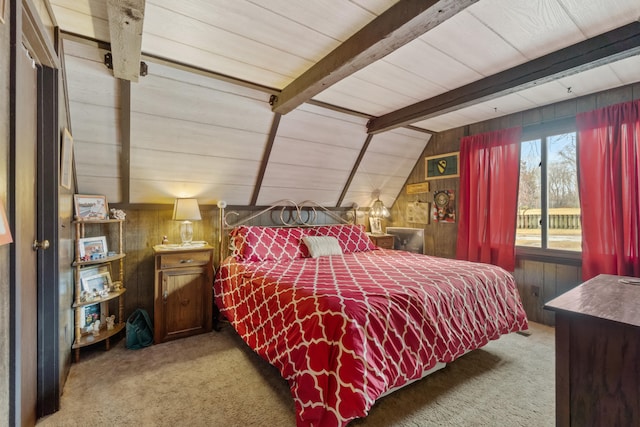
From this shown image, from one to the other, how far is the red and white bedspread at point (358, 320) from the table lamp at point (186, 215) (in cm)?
67

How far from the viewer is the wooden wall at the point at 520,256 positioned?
2.87 m

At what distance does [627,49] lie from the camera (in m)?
1.83

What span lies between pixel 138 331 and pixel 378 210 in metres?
3.34

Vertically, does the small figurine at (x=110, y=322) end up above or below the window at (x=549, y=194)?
below

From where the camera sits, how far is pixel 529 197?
339cm

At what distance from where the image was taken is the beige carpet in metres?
1.68

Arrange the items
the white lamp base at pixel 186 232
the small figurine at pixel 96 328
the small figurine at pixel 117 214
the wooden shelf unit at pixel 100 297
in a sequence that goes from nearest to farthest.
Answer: the wooden shelf unit at pixel 100 297 < the small figurine at pixel 96 328 < the small figurine at pixel 117 214 < the white lamp base at pixel 186 232

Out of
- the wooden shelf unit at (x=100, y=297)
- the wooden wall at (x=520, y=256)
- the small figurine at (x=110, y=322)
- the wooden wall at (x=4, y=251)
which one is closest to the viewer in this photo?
the wooden wall at (x=4, y=251)

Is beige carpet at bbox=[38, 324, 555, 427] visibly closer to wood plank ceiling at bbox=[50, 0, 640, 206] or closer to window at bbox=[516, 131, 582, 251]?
window at bbox=[516, 131, 582, 251]

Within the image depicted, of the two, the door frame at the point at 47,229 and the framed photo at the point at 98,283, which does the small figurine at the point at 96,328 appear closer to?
the framed photo at the point at 98,283

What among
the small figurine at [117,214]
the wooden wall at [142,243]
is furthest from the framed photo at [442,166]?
the small figurine at [117,214]

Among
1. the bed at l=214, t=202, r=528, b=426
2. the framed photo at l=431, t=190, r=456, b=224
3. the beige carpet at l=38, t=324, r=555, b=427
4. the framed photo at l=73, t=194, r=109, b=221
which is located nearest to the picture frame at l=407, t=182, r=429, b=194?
the framed photo at l=431, t=190, r=456, b=224

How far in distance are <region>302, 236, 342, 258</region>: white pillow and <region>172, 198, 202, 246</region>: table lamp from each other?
1175mm

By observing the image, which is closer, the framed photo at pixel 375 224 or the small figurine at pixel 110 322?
the small figurine at pixel 110 322
